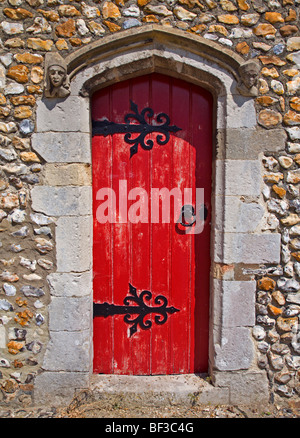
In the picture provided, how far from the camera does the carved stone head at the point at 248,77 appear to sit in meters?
2.30

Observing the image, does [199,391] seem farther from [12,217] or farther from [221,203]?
[12,217]

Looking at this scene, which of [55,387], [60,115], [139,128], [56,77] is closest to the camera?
[56,77]

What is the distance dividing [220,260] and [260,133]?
1009 mm

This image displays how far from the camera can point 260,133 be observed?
7.97 feet

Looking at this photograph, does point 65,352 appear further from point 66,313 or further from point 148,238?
point 148,238

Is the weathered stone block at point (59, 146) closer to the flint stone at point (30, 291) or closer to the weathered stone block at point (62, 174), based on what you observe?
the weathered stone block at point (62, 174)

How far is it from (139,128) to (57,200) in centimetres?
87

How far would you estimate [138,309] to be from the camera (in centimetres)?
270

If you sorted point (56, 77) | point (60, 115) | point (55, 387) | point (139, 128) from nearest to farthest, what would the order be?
point (56, 77) < point (60, 115) < point (55, 387) < point (139, 128)

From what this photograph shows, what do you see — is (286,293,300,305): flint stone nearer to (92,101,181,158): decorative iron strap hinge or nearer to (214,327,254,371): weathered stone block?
(214,327,254,371): weathered stone block

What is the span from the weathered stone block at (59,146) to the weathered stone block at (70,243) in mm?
447

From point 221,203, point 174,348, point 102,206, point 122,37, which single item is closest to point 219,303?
point 174,348

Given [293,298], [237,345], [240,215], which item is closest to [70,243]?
[240,215]

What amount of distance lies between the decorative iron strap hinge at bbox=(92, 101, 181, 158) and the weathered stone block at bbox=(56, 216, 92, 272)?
2.35 ft
